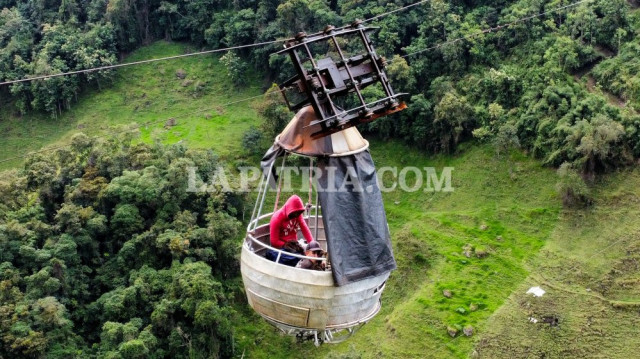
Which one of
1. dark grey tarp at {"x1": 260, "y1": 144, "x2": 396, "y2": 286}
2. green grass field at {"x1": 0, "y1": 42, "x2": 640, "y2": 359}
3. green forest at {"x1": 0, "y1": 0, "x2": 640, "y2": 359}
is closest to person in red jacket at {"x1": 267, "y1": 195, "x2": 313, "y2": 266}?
dark grey tarp at {"x1": 260, "y1": 144, "x2": 396, "y2": 286}

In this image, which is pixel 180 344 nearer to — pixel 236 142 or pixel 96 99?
pixel 236 142

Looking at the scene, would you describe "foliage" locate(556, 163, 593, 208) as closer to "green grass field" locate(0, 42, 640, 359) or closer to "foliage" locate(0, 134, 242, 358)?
"green grass field" locate(0, 42, 640, 359)

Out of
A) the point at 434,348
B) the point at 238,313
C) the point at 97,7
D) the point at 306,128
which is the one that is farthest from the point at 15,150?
the point at 306,128

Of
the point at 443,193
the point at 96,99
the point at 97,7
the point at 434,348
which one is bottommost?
the point at 434,348

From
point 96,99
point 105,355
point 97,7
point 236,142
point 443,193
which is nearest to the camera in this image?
point 105,355

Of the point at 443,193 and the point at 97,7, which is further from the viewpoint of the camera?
the point at 97,7

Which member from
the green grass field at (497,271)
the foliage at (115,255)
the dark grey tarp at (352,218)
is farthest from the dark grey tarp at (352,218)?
the foliage at (115,255)

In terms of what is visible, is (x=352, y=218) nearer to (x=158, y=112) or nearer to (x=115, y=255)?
(x=115, y=255)
